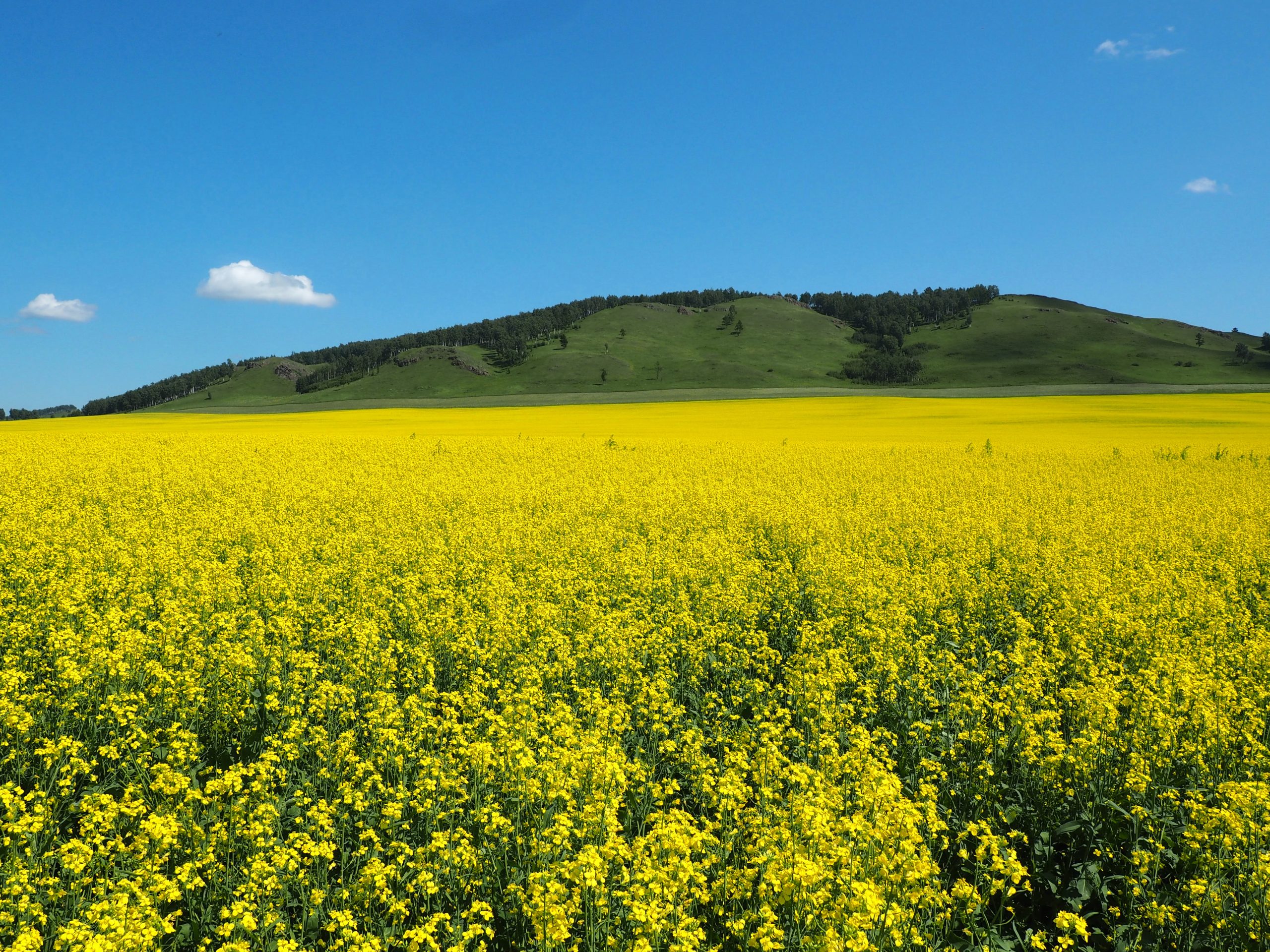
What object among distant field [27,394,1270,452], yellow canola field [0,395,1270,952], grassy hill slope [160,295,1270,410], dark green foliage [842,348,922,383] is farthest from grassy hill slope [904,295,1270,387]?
yellow canola field [0,395,1270,952]

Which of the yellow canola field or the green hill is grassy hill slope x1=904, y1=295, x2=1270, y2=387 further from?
the yellow canola field

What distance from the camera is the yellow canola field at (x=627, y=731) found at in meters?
4.43

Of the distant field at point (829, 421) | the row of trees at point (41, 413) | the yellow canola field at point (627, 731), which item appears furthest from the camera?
the row of trees at point (41, 413)

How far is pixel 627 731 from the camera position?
684 cm

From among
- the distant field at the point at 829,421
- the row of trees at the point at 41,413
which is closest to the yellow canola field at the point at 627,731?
the distant field at the point at 829,421

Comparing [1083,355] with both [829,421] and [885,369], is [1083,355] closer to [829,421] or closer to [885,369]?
[885,369]

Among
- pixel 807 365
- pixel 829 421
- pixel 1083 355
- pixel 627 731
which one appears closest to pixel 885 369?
pixel 807 365

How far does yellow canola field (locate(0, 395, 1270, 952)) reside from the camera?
443 centimetres

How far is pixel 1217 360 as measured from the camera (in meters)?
144

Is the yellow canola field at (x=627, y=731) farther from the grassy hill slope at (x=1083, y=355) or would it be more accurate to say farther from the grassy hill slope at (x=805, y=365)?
the grassy hill slope at (x=1083, y=355)

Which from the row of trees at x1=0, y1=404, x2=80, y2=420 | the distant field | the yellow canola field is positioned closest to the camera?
the yellow canola field

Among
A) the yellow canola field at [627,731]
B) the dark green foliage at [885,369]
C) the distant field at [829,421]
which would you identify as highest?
the dark green foliage at [885,369]

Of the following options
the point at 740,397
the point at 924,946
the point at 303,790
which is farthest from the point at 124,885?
the point at 740,397

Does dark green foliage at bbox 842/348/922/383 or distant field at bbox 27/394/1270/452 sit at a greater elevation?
dark green foliage at bbox 842/348/922/383
